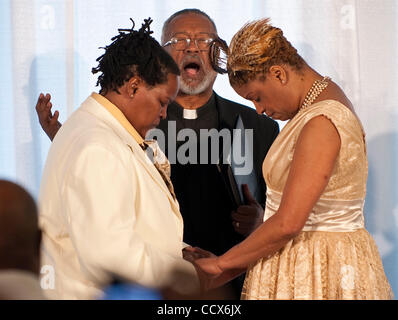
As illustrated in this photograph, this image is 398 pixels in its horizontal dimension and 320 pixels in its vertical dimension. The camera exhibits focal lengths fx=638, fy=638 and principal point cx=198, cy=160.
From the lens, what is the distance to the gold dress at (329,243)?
1522mm

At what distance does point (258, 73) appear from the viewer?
5.22 ft

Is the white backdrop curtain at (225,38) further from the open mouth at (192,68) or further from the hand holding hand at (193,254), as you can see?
the hand holding hand at (193,254)

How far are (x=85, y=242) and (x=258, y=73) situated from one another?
2.00ft

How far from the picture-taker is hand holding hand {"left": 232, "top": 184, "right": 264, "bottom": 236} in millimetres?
2006

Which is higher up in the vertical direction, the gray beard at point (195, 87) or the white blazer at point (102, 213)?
the gray beard at point (195, 87)

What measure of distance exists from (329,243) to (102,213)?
579 mm

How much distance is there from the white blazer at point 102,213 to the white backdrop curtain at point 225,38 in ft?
3.32

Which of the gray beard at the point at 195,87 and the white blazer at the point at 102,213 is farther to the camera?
the gray beard at the point at 195,87

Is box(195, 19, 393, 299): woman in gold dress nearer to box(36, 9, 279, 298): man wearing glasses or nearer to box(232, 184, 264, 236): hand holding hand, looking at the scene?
box(232, 184, 264, 236): hand holding hand

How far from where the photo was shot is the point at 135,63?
5.02 ft

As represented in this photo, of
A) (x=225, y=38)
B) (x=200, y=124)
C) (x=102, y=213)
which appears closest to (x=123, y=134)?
(x=102, y=213)

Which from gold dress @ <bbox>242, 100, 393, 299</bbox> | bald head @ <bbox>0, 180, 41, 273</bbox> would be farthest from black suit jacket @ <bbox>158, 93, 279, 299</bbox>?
bald head @ <bbox>0, 180, 41, 273</bbox>

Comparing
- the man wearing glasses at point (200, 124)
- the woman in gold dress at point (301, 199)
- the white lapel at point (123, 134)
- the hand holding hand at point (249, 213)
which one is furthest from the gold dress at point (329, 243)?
the man wearing glasses at point (200, 124)
